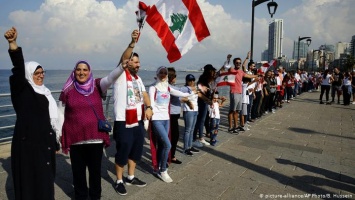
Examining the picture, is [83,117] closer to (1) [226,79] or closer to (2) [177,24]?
(2) [177,24]

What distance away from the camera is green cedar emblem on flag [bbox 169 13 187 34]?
4453 millimetres

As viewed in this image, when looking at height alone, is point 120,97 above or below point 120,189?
above

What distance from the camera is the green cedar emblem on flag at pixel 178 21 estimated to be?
14.6ft

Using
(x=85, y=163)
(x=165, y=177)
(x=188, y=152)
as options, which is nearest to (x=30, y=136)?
(x=85, y=163)

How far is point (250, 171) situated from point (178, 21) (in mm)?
2993

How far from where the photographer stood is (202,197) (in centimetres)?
392

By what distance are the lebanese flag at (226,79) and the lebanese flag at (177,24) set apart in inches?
119

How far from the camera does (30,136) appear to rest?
111 inches

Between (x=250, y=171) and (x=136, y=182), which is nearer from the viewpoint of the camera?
(x=136, y=182)

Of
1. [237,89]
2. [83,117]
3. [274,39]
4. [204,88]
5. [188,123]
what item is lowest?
[188,123]

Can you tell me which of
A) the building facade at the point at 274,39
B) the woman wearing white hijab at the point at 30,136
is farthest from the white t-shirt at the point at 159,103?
the building facade at the point at 274,39

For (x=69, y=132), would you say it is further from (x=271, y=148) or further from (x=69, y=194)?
(x=271, y=148)

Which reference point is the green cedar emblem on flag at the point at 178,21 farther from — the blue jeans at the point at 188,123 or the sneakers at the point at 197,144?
the sneakers at the point at 197,144

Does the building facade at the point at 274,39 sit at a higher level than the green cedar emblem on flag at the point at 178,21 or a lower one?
higher
